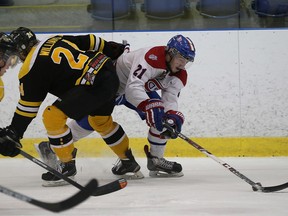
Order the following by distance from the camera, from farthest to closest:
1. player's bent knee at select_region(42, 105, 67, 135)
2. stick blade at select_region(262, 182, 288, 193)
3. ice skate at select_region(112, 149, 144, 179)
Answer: ice skate at select_region(112, 149, 144, 179), player's bent knee at select_region(42, 105, 67, 135), stick blade at select_region(262, 182, 288, 193)

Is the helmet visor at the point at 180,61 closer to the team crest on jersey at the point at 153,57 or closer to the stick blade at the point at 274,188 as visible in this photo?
the team crest on jersey at the point at 153,57

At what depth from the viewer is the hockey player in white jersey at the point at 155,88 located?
12.0ft

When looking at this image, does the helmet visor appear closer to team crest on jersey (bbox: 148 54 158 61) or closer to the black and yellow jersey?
team crest on jersey (bbox: 148 54 158 61)

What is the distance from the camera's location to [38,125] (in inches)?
199

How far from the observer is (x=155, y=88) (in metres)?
3.92

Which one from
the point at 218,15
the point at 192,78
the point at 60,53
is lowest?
the point at 192,78

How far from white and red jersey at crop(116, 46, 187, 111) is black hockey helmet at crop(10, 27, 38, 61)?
61 cm

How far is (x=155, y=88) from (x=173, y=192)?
85cm

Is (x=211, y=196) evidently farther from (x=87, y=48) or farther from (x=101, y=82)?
(x=87, y=48)

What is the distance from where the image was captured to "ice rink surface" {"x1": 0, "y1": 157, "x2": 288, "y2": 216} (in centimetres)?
272

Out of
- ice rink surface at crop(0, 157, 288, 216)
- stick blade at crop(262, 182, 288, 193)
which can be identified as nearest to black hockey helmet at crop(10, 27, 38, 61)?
ice rink surface at crop(0, 157, 288, 216)

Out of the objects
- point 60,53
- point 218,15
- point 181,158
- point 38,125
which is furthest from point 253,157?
point 60,53

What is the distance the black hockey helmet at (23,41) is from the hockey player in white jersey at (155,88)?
61 cm

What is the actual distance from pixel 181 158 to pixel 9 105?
54.6 inches
